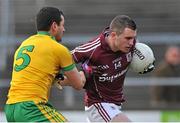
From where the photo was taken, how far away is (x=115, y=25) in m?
6.10

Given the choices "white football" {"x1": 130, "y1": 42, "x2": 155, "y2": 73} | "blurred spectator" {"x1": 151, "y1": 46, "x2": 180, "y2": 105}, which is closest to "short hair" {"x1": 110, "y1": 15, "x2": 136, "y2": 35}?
"white football" {"x1": 130, "y1": 42, "x2": 155, "y2": 73}

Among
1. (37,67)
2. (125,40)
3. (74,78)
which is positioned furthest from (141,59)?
(37,67)

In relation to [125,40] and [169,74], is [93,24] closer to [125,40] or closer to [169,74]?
[169,74]

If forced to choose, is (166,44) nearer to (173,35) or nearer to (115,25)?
(173,35)

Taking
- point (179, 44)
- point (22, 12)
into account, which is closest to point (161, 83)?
point (179, 44)

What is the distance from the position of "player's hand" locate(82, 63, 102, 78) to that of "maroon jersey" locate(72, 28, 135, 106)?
0.11 ft

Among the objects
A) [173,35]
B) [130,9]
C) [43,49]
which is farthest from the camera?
[130,9]

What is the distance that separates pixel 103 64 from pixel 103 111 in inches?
18.7

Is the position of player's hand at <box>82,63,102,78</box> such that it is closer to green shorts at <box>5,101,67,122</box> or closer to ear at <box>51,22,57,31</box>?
ear at <box>51,22,57,31</box>

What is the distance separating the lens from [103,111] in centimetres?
635

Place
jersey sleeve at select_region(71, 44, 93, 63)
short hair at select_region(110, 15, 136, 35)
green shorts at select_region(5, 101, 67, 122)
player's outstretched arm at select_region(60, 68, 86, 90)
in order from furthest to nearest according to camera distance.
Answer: jersey sleeve at select_region(71, 44, 93, 63) → short hair at select_region(110, 15, 136, 35) → player's outstretched arm at select_region(60, 68, 86, 90) → green shorts at select_region(5, 101, 67, 122)

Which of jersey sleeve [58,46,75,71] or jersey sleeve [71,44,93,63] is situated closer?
jersey sleeve [58,46,75,71]

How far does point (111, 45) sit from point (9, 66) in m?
4.49

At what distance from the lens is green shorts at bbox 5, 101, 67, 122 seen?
16.3 ft
